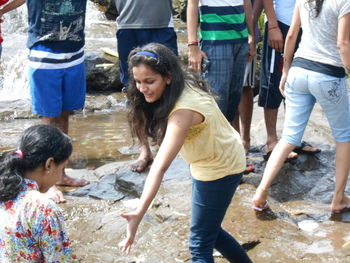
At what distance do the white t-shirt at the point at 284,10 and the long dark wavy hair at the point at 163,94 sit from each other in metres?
2.06

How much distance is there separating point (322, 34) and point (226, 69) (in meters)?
0.80

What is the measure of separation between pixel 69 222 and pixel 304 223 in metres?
1.60

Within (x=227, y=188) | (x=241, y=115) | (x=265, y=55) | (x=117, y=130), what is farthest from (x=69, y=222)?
(x=117, y=130)

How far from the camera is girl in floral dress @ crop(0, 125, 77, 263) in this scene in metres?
2.21

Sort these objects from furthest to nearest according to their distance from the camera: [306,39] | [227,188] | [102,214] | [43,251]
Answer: [102,214], [306,39], [227,188], [43,251]

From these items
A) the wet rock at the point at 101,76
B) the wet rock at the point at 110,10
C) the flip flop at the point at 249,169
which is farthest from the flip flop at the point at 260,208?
the wet rock at the point at 110,10

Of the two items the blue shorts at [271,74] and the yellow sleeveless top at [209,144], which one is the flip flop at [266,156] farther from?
the yellow sleeveless top at [209,144]

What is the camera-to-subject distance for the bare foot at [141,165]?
4582 mm

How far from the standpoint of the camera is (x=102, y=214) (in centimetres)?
397

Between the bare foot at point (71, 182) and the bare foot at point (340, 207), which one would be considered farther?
the bare foot at point (71, 182)

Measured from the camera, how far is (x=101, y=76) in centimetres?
887

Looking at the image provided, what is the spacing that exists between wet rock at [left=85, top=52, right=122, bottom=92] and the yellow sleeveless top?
618 cm

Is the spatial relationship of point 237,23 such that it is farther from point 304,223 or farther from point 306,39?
point 304,223

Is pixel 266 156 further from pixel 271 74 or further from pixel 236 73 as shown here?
pixel 236 73
